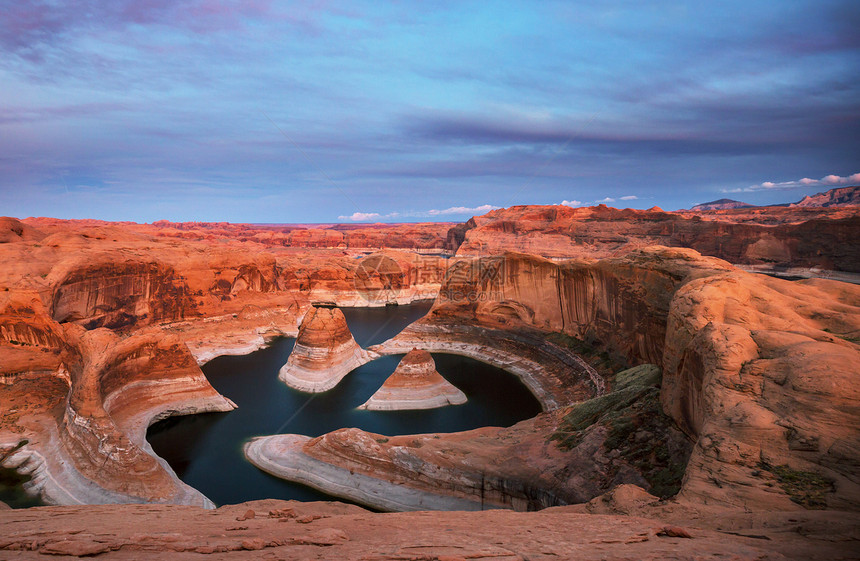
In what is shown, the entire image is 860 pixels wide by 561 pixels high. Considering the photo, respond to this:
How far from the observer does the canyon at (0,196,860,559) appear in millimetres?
6105

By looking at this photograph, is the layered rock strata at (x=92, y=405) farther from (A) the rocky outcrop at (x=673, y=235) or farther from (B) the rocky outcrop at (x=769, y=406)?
(A) the rocky outcrop at (x=673, y=235)

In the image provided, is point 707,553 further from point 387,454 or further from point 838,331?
point 387,454

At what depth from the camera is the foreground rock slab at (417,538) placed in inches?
192

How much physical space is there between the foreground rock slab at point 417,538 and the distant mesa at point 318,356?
19356 millimetres

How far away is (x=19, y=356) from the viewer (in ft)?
69.5

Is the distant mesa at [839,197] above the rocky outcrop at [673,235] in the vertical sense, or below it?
above

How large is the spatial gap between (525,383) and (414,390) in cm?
859

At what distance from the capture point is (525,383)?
28906mm

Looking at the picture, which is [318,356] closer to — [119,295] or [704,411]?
[119,295]

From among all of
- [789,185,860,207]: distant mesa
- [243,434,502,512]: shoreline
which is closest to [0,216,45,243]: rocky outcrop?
[243,434,502,512]: shoreline

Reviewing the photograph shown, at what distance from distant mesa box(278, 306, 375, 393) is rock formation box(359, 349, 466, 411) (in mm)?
4071

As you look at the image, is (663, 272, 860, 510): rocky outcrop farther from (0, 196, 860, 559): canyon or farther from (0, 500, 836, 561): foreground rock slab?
(0, 500, 836, 561): foreground rock slab

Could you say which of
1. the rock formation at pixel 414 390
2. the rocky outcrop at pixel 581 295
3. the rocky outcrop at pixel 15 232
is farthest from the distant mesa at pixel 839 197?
the rocky outcrop at pixel 15 232

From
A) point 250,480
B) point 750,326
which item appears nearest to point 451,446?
point 250,480
